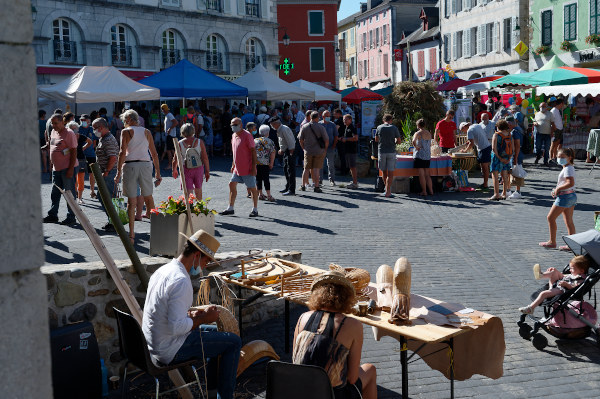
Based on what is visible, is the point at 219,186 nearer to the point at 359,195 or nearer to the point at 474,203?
the point at 359,195

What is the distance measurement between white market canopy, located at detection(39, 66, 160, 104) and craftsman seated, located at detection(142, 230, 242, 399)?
15130 mm

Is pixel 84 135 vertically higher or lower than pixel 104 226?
higher

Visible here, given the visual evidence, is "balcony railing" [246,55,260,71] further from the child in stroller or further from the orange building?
the child in stroller

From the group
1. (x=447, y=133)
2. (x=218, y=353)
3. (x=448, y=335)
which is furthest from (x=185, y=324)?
(x=447, y=133)

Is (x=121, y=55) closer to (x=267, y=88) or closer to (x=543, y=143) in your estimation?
(x=267, y=88)

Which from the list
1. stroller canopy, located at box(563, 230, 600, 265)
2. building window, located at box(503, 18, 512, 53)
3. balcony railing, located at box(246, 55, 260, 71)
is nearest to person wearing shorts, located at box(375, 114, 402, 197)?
stroller canopy, located at box(563, 230, 600, 265)

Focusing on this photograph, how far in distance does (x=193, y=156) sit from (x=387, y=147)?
4.96 meters

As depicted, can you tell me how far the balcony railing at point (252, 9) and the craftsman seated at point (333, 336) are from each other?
135 ft

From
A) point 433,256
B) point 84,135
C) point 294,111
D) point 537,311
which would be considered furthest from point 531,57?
point 537,311

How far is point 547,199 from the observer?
1537 cm

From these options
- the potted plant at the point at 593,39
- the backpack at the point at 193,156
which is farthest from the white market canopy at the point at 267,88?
the potted plant at the point at 593,39

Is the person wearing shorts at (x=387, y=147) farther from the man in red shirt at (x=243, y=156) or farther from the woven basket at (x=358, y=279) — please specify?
the woven basket at (x=358, y=279)

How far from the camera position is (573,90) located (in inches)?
848

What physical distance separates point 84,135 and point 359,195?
19.6 feet
